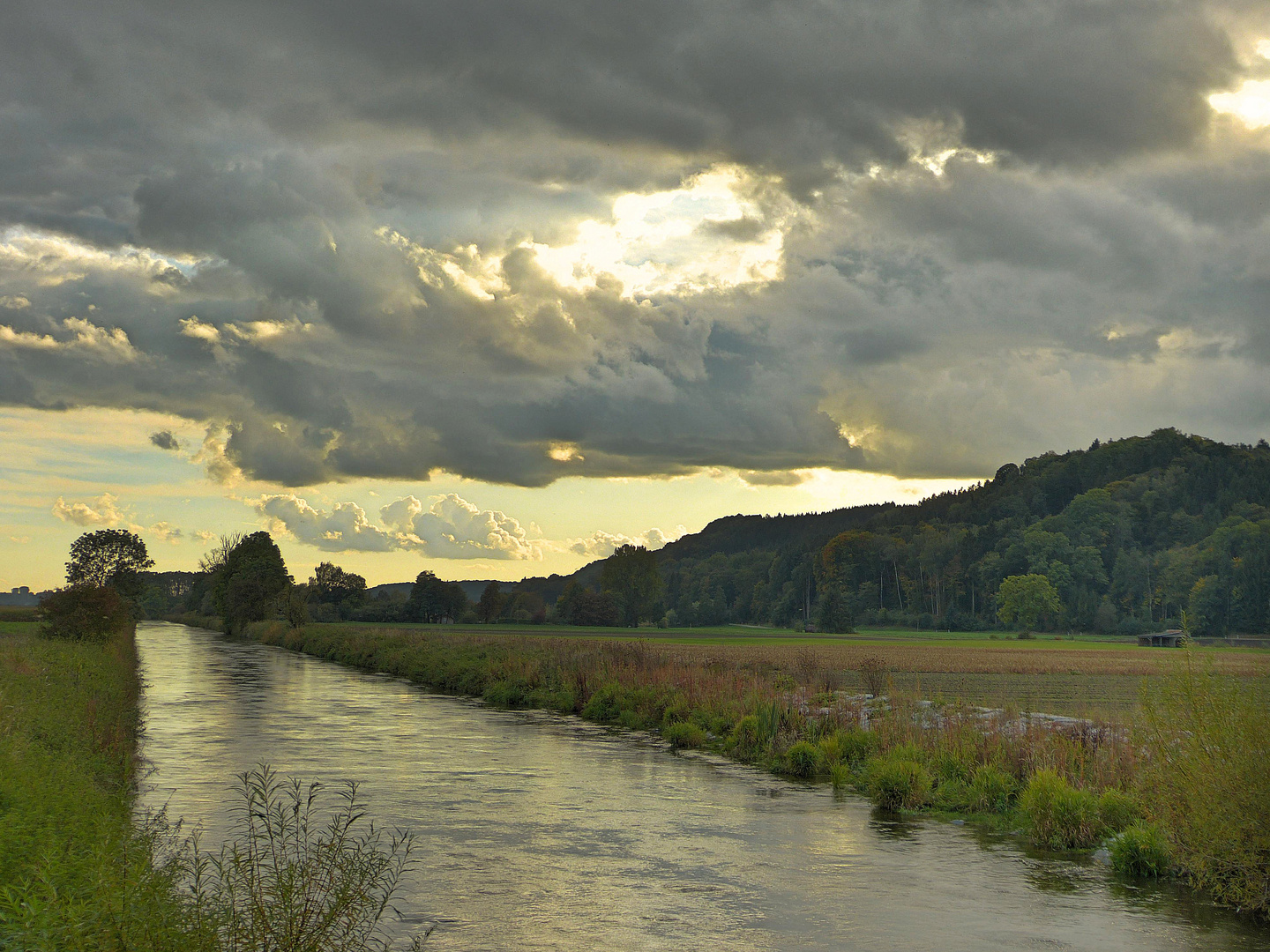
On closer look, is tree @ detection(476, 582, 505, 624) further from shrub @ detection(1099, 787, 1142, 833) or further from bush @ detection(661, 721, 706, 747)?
shrub @ detection(1099, 787, 1142, 833)

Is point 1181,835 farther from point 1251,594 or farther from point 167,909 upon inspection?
point 1251,594

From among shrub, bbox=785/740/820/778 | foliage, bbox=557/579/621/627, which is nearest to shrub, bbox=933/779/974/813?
shrub, bbox=785/740/820/778

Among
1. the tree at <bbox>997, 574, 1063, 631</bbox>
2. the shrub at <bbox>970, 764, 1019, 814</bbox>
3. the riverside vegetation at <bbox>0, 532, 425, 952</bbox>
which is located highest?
the tree at <bbox>997, 574, 1063, 631</bbox>

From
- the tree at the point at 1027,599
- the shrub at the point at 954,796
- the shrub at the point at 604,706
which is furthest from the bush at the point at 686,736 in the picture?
the tree at the point at 1027,599

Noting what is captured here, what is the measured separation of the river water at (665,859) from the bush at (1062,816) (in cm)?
73

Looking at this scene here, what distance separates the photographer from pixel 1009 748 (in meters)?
25.3

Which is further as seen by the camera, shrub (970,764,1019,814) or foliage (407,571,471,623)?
foliage (407,571,471,623)

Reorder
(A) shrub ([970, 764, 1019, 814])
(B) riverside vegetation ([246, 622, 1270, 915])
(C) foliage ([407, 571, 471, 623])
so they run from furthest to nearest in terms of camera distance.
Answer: (C) foliage ([407, 571, 471, 623])
(A) shrub ([970, 764, 1019, 814])
(B) riverside vegetation ([246, 622, 1270, 915])

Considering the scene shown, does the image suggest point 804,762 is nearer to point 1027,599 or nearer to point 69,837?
point 69,837

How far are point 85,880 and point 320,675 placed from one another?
59.9 meters

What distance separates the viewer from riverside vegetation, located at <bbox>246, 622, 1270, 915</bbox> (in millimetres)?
15539

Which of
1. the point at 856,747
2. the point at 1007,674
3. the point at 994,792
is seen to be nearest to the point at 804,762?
the point at 856,747

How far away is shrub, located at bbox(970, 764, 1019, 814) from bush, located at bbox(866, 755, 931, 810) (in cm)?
110

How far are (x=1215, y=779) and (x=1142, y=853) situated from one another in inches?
116
